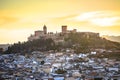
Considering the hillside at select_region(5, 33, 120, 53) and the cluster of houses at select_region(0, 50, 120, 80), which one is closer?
the cluster of houses at select_region(0, 50, 120, 80)

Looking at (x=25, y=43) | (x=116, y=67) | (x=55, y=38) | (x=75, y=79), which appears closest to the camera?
A: (x=75, y=79)

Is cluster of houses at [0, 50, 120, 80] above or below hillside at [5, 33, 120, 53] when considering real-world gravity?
below

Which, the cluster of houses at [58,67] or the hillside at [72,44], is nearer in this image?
the cluster of houses at [58,67]

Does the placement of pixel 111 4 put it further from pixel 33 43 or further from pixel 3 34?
pixel 33 43

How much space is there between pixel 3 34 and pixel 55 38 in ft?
22.4

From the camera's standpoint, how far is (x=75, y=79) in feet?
31.8

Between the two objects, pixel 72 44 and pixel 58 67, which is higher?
pixel 72 44

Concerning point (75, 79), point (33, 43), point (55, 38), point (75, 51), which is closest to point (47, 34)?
point (55, 38)

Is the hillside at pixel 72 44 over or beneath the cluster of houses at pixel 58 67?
over

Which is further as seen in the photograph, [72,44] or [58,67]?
[72,44]

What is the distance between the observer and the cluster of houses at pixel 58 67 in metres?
9.97

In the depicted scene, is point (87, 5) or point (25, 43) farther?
point (25, 43)

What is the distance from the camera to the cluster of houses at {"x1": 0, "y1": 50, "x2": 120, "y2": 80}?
9969mm

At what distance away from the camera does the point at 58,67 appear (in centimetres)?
1110
